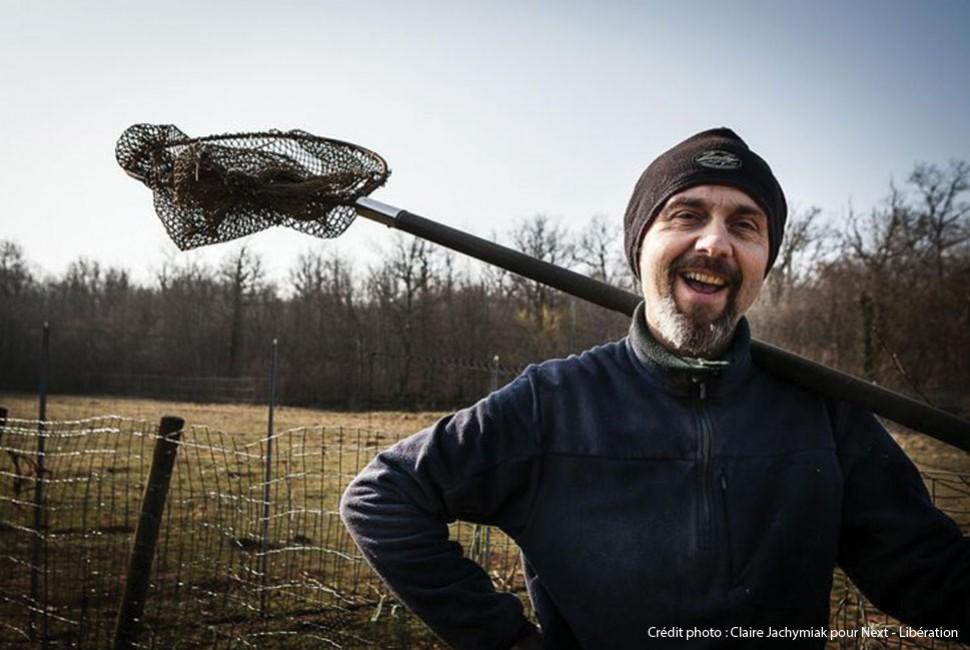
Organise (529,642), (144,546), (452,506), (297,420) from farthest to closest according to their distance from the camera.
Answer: (297,420) < (144,546) < (452,506) < (529,642)

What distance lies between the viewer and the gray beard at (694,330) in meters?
1.76

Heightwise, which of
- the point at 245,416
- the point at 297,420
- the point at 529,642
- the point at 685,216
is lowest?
the point at 245,416

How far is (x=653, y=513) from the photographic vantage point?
158 centimetres

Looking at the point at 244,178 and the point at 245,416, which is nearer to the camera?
the point at 244,178

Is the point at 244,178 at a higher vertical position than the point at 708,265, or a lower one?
higher

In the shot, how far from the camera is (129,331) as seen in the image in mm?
48812

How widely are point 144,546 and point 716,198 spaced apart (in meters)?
3.96

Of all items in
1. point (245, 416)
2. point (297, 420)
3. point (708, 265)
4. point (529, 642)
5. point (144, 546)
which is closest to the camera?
point (529, 642)

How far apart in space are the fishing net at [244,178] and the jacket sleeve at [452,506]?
4.76 feet

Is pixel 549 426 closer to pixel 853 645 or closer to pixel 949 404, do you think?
pixel 853 645

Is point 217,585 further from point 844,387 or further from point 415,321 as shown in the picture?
point 415,321

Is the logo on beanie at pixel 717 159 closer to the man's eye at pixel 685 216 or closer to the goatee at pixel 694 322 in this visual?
the man's eye at pixel 685 216

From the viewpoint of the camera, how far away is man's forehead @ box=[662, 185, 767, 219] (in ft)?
5.75

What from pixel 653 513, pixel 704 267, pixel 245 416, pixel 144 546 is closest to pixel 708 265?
pixel 704 267
